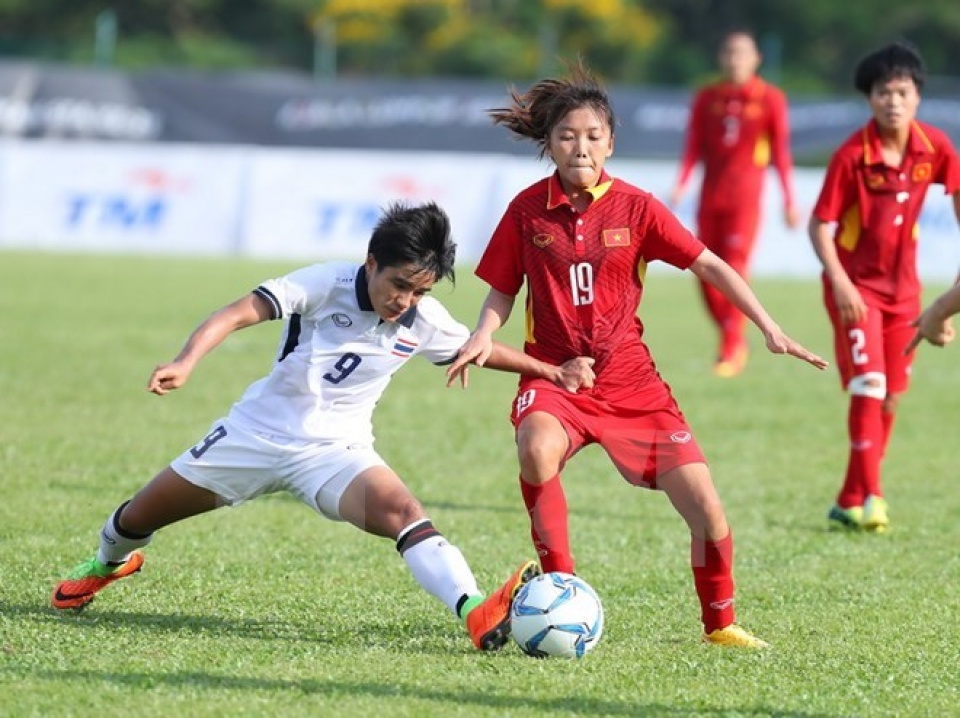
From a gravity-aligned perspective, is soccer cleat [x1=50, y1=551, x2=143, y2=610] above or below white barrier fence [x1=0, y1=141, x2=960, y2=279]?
above

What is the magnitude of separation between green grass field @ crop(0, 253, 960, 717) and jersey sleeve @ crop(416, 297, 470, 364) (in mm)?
834

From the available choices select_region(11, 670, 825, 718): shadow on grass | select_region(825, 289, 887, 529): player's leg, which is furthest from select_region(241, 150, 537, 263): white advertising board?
select_region(11, 670, 825, 718): shadow on grass

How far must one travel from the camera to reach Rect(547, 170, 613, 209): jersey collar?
17.0ft

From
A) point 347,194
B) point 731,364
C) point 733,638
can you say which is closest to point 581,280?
point 733,638

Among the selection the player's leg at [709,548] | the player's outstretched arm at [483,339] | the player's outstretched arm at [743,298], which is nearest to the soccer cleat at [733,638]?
the player's leg at [709,548]

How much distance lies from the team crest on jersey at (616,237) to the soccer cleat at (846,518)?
2392 millimetres

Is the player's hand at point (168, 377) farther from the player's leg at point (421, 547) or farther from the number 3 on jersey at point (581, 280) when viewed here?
the number 3 on jersey at point (581, 280)

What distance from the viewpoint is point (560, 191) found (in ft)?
17.1

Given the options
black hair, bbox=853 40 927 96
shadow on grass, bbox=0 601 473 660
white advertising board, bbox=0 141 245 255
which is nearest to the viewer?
shadow on grass, bbox=0 601 473 660

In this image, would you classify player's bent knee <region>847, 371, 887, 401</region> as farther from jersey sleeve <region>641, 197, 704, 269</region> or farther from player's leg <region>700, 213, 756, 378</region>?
player's leg <region>700, 213, 756, 378</region>

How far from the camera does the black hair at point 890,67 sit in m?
6.86

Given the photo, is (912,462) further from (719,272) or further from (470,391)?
(719,272)

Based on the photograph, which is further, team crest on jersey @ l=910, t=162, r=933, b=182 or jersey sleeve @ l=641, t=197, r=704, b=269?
team crest on jersey @ l=910, t=162, r=933, b=182

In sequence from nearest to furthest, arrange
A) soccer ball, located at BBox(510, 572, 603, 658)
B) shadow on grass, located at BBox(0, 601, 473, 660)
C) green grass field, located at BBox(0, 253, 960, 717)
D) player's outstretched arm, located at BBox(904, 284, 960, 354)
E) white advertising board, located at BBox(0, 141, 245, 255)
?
green grass field, located at BBox(0, 253, 960, 717), soccer ball, located at BBox(510, 572, 603, 658), shadow on grass, located at BBox(0, 601, 473, 660), player's outstretched arm, located at BBox(904, 284, 960, 354), white advertising board, located at BBox(0, 141, 245, 255)
